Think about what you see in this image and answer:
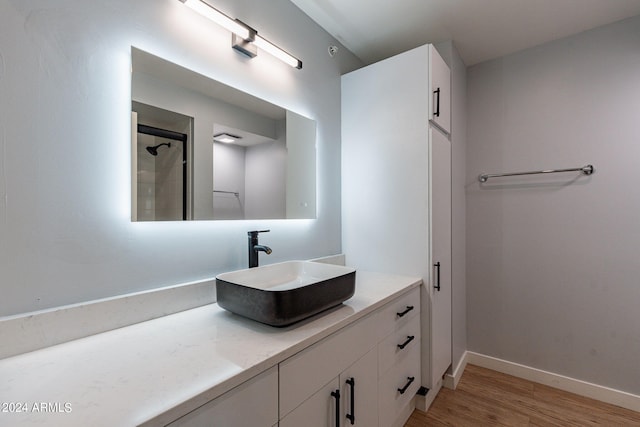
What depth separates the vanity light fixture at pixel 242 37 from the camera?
121cm

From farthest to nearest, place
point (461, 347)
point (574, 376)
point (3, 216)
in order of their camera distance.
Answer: point (461, 347) < point (574, 376) < point (3, 216)

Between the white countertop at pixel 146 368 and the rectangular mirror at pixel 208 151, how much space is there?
0.45 metres

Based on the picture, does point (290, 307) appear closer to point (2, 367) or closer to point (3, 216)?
point (2, 367)

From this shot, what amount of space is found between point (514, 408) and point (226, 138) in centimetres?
242

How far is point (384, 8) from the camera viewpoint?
1801 mm

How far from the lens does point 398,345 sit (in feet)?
4.91

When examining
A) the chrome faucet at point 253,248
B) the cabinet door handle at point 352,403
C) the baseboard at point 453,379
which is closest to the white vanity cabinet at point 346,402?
the cabinet door handle at point 352,403

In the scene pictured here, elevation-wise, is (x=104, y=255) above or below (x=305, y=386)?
above

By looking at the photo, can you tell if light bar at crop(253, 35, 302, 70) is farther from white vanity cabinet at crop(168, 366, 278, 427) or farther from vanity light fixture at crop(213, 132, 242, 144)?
white vanity cabinet at crop(168, 366, 278, 427)

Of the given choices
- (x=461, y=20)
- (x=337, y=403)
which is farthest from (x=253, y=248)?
(x=461, y=20)

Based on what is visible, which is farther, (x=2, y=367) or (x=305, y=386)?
(x=305, y=386)

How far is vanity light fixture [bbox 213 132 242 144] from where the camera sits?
1.39m

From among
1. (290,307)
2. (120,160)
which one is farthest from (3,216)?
(290,307)

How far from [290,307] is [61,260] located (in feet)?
2.42
